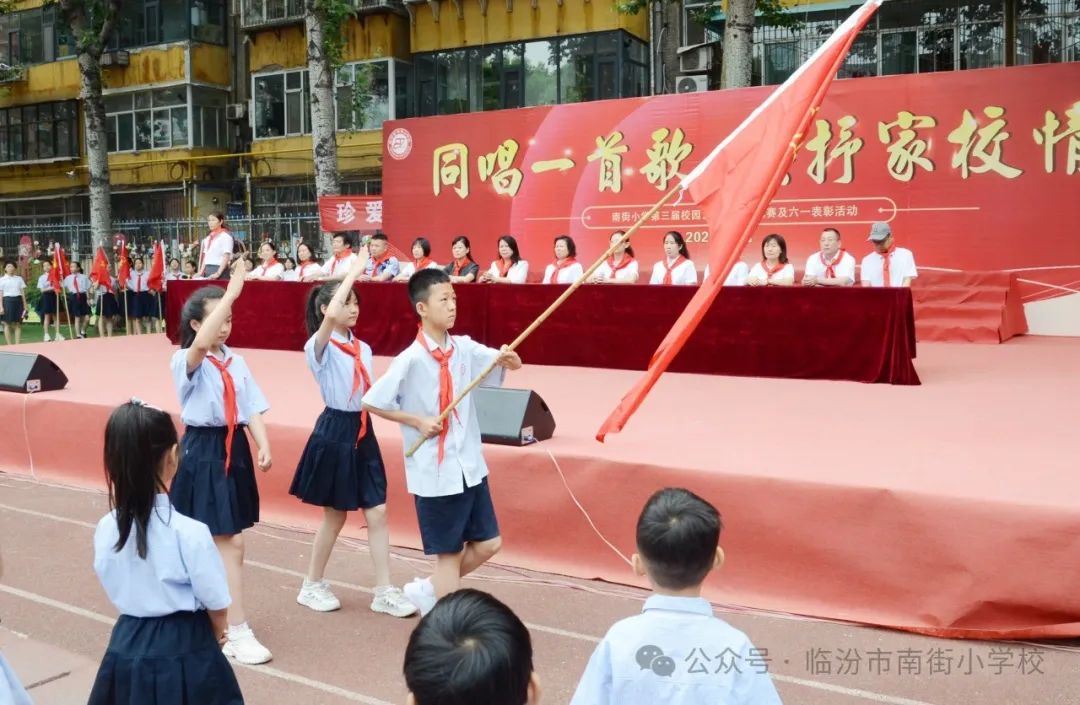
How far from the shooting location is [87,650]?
13.9 ft

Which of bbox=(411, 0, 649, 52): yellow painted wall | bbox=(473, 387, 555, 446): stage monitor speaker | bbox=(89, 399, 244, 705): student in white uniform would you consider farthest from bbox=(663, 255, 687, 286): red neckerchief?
bbox=(411, 0, 649, 52): yellow painted wall

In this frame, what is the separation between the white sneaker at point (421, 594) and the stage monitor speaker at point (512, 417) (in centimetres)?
109

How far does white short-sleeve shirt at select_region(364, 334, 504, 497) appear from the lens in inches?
148

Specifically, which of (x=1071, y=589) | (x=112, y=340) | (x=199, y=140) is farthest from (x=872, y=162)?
(x=199, y=140)

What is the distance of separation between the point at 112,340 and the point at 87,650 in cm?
968

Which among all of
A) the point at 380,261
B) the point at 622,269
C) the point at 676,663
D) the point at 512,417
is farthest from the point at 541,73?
the point at 676,663

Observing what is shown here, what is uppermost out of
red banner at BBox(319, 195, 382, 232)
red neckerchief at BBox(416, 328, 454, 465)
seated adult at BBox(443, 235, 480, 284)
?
red banner at BBox(319, 195, 382, 232)

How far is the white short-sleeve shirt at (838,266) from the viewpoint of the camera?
940cm

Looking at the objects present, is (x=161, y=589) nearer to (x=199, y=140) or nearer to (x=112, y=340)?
(x=112, y=340)

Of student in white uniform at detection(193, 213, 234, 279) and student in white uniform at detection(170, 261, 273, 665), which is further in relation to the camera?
student in white uniform at detection(193, 213, 234, 279)

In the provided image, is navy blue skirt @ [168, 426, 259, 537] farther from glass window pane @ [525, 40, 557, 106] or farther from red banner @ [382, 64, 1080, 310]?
glass window pane @ [525, 40, 557, 106]

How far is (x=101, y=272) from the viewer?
56.8ft

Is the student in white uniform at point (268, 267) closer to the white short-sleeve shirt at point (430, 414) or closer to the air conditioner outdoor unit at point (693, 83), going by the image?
the air conditioner outdoor unit at point (693, 83)

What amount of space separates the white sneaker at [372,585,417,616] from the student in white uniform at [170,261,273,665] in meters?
0.59
